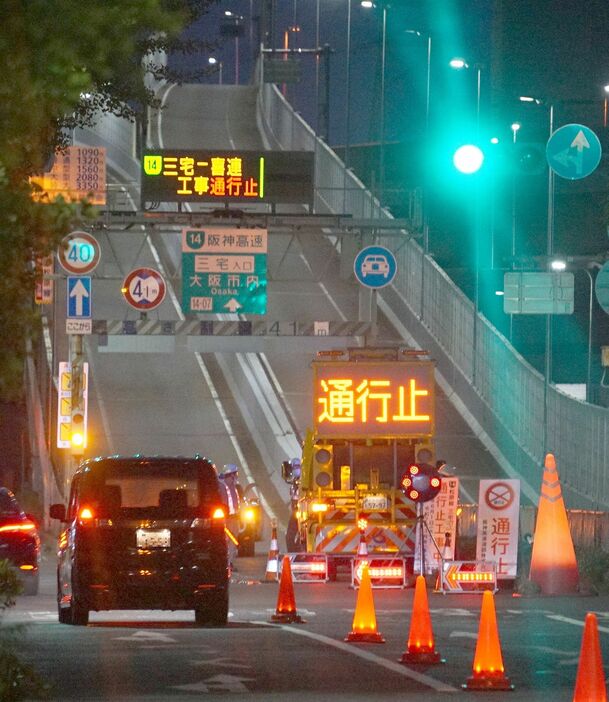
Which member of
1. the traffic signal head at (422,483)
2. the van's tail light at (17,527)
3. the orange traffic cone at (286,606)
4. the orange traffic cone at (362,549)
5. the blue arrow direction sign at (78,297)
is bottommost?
the orange traffic cone at (286,606)

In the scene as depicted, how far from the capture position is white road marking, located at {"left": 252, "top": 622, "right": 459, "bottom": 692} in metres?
13.4

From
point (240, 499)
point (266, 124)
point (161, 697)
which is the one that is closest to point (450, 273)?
point (266, 124)

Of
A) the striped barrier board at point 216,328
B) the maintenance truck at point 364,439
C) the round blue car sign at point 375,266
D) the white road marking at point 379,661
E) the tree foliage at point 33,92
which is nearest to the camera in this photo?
the tree foliage at point 33,92

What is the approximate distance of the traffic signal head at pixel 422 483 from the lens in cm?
2566

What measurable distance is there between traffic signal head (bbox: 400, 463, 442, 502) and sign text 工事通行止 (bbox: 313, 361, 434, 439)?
2970 millimetres

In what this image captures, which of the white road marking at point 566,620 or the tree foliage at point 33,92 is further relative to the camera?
the white road marking at point 566,620

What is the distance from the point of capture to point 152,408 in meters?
54.1

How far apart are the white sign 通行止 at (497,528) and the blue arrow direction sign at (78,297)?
977 centimetres

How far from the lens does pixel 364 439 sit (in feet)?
95.5

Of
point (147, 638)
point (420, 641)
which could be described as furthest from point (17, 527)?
point (420, 641)

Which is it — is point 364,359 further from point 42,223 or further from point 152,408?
point 152,408

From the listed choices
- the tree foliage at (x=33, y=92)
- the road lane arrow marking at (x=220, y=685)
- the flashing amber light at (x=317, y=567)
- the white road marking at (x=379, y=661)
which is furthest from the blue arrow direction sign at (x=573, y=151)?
the tree foliage at (x=33, y=92)

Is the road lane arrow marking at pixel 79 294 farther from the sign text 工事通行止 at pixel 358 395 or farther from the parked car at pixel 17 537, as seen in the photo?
the parked car at pixel 17 537

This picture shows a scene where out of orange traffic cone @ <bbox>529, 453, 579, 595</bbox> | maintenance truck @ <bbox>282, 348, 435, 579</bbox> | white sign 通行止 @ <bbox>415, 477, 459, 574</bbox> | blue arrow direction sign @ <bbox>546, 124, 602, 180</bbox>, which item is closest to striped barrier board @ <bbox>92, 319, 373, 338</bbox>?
maintenance truck @ <bbox>282, 348, 435, 579</bbox>
